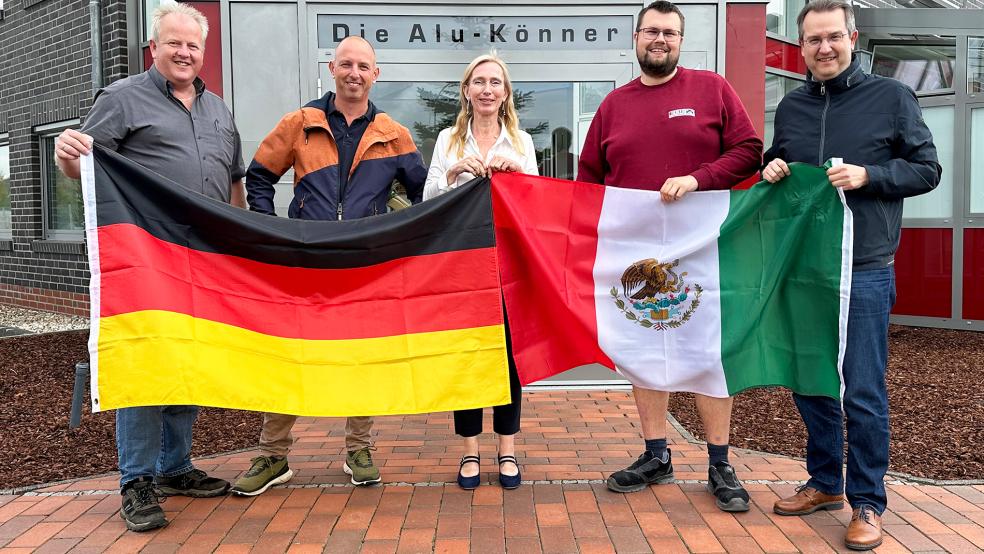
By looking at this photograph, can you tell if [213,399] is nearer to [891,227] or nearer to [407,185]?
[407,185]

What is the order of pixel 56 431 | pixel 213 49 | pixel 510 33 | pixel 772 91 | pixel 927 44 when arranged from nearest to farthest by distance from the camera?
pixel 56 431
pixel 213 49
pixel 510 33
pixel 772 91
pixel 927 44

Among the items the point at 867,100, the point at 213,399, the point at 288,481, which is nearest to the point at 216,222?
the point at 213,399

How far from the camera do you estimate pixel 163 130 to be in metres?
3.68

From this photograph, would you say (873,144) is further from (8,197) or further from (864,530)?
(8,197)

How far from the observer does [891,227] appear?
3400 mm

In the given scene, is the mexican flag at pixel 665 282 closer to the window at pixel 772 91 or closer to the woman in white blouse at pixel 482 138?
the woman in white blouse at pixel 482 138

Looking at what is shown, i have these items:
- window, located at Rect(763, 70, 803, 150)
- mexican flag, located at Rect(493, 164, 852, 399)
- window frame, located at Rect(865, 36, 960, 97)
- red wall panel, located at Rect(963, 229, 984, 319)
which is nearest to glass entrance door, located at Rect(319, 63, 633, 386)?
mexican flag, located at Rect(493, 164, 852, 399)

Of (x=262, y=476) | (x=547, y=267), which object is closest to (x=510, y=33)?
(x=547, y=267)

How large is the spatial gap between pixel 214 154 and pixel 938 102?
9488 mm

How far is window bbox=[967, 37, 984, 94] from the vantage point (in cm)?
981

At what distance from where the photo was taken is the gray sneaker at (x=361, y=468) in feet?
13.4

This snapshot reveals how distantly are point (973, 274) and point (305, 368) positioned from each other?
8922 mm

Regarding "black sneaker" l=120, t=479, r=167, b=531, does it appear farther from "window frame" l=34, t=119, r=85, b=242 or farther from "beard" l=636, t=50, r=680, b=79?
"window frame" l=34, t=119, r=85, b=242

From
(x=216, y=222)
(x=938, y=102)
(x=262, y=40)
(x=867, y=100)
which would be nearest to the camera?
(x=867, y=100)
